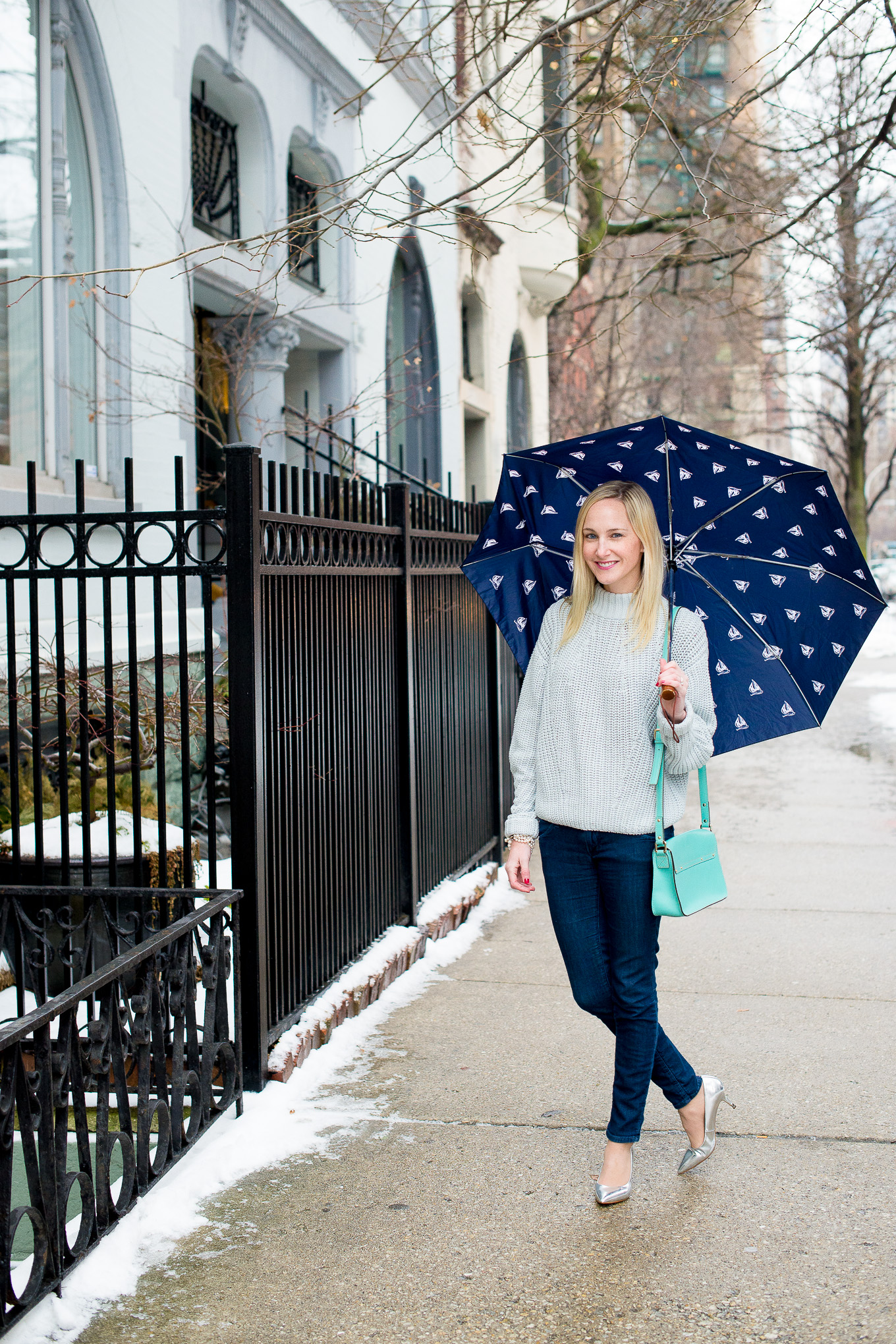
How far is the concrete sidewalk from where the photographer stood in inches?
113

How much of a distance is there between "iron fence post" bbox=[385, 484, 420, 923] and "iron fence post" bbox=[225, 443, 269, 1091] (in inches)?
68.5

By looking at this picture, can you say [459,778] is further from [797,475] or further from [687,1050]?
[797,475]

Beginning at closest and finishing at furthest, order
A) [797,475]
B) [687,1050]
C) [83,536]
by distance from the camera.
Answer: [797,475] < [83,536] < [687,1050]

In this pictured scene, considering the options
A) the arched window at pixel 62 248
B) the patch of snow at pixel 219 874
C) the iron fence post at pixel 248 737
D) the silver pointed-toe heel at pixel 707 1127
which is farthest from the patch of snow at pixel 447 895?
the arched window at pixel 62 248

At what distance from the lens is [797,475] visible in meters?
3.77

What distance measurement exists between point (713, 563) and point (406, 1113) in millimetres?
2014

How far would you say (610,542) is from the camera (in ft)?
11.0

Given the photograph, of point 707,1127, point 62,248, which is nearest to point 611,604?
point 707,1127

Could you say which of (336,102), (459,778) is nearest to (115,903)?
(459,778)

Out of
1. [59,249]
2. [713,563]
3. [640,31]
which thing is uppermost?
[640,31]

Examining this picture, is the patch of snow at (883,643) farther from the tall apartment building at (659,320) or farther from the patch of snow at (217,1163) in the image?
the patch of snow at (217,1163)

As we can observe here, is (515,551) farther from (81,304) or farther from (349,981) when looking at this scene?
(81,304)

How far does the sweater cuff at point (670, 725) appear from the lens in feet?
10.6

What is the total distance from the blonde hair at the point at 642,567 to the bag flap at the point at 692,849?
527 millimetres
